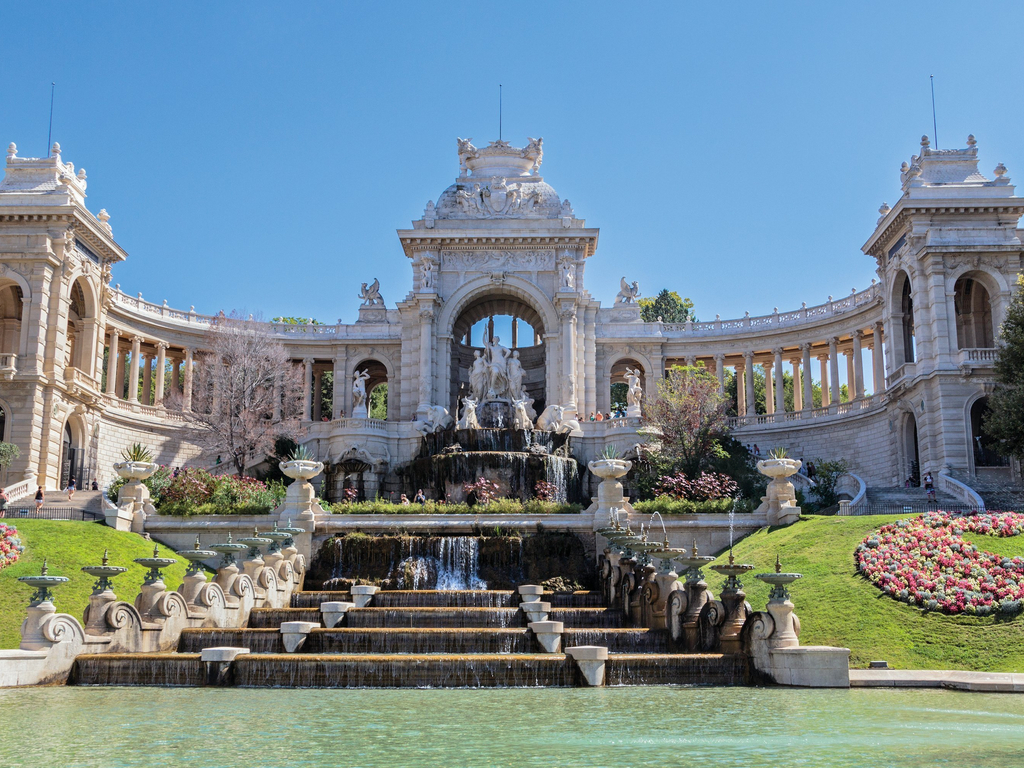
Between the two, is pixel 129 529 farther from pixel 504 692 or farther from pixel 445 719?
pixel 445 719

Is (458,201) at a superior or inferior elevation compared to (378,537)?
superior

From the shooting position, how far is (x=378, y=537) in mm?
32500

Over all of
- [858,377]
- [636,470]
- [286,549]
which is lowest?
[286,549]

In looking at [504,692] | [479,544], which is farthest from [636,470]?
[504,692]

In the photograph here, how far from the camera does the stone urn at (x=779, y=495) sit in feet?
111

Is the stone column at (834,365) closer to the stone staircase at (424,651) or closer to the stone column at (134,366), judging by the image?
the stone staircase at (424,651)

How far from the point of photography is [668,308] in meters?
87.2

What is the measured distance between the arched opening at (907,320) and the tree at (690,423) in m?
11.3

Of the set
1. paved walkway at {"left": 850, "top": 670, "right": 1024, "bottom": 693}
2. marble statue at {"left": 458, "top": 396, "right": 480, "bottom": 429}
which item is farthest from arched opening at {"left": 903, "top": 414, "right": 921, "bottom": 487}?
paved walkway at {"left": 850, "top": 670, "right": 1024, "bottom": 693}

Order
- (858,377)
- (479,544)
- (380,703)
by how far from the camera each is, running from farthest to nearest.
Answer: (858,377) < (479,544) < (380,703)

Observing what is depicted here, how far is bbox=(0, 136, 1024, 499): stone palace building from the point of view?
48688 millimetres

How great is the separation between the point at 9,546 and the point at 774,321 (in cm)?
4988

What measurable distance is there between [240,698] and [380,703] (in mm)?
2540

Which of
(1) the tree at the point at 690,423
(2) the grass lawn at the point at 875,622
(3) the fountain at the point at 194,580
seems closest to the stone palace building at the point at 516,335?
(1) the tree at the point at 690,423
